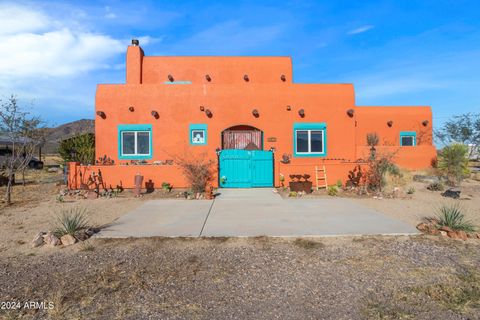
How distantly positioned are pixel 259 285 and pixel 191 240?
235cm

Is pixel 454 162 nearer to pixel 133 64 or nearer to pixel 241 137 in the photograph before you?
pixel 241 137

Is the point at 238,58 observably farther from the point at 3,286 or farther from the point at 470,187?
the point at 3,286

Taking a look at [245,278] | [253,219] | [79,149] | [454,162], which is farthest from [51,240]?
[454,162]

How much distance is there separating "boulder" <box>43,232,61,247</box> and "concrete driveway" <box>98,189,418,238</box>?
88 cm

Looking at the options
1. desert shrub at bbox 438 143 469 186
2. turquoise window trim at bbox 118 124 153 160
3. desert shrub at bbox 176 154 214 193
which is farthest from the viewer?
desert shrub at bbox 438 143 469 186

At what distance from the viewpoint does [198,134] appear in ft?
51.5

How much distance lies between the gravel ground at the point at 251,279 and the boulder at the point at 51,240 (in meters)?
0.45

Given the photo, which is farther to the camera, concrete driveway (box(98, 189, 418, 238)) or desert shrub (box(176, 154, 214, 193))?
desert shrub (box(176, 154, 214, 193))

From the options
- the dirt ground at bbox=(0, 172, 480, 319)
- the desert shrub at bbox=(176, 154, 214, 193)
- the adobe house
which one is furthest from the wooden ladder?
the dirt ground at bbox=(0, 172, 480, 319)

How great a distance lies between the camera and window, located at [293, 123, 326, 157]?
15.8 meters

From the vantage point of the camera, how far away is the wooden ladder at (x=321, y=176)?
13789mm

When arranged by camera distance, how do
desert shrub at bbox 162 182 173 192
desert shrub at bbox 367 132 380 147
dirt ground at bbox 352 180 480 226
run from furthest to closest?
1. desert shrub at bbox 367 132 380 147
2. desert shrub at bbox 162 182 173 192
3. dirt ground at bbox 352 180 480 226

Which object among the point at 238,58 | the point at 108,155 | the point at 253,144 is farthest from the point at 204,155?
the point at 238,58

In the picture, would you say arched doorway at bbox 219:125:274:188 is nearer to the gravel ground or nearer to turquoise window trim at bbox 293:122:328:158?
turquoise window trim at bbox 293:122:328:158
